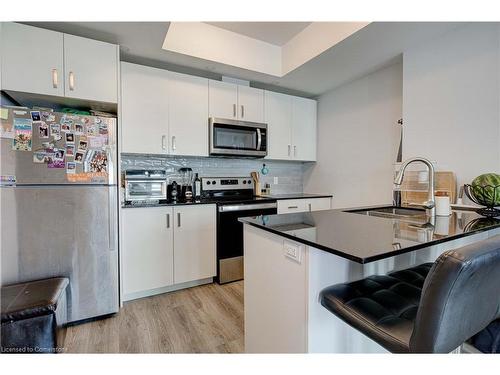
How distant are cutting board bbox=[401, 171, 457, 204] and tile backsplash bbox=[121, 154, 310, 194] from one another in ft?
5.74

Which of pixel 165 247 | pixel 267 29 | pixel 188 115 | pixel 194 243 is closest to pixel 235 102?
pixel 188 115

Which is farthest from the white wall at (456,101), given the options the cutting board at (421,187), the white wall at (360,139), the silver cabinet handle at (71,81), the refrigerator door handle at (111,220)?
the silver cabinet handle at (71,81)

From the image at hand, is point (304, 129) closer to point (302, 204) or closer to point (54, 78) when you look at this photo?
point (302, 204)

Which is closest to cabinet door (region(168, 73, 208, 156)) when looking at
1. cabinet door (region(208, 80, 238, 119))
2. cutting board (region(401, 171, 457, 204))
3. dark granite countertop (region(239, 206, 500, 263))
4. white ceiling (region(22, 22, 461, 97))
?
cabinet door (region(208, 80, 238, 119))

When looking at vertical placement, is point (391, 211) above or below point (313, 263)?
above

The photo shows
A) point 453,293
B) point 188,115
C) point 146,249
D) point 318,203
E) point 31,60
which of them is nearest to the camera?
point 453,293

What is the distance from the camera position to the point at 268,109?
3.10 meters

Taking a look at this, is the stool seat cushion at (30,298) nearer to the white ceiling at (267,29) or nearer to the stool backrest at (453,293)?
the stool backrest at (453,293)

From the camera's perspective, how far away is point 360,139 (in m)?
2.93

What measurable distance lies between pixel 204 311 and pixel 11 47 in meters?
2.42

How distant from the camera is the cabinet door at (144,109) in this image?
2312mm

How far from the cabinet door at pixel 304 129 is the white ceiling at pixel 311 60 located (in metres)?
0.25

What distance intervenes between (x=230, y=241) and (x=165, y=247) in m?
0.66

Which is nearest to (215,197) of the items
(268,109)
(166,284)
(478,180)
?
(166,284)
